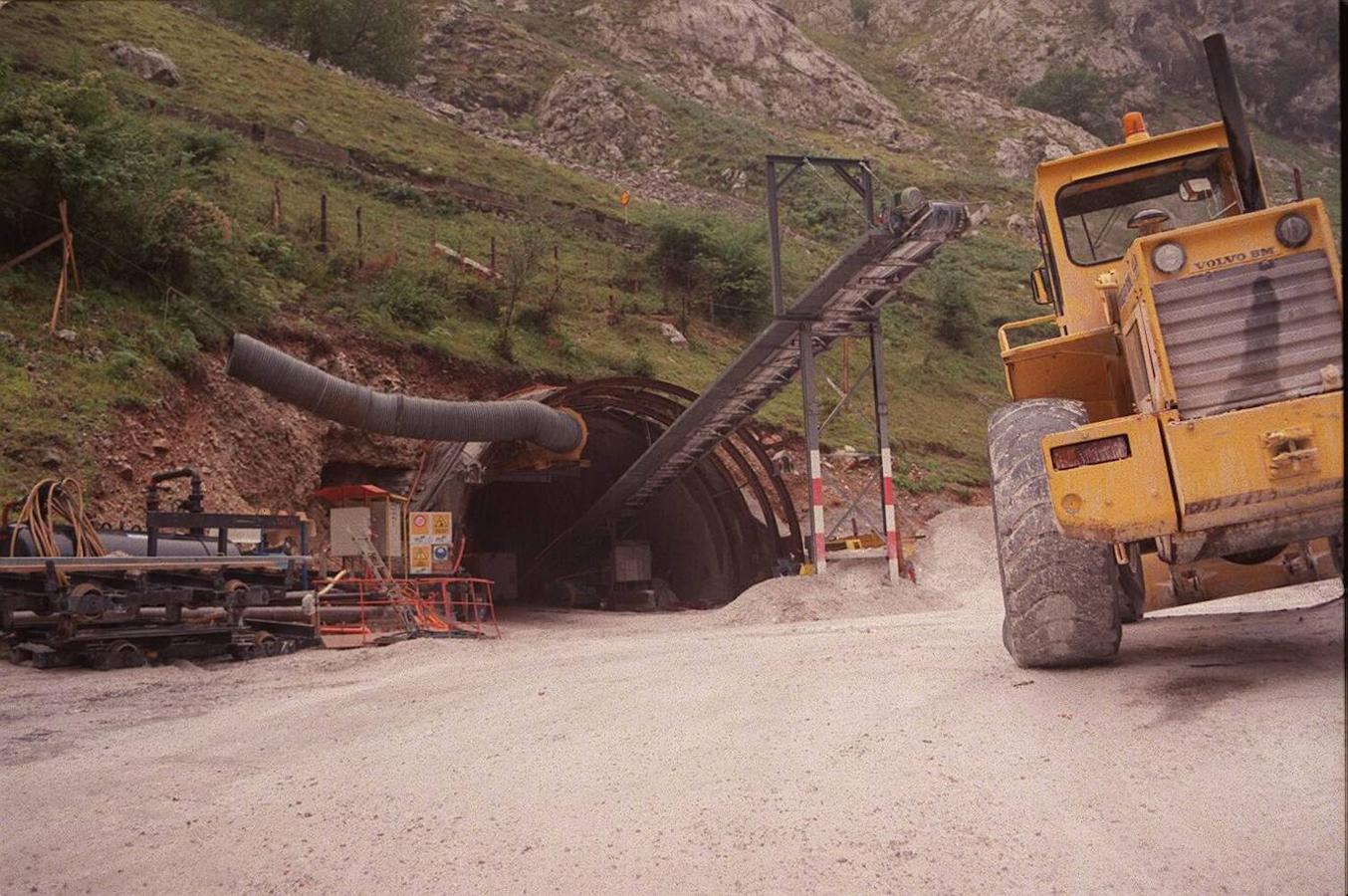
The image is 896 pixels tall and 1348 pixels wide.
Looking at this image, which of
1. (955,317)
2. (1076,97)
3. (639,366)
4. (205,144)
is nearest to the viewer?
(205,144)

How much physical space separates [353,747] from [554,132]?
63480 mm

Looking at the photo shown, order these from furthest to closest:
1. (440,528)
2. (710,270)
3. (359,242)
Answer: (710,270), (359,242), (440,528)

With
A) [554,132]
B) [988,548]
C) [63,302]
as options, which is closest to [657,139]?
[554,132]

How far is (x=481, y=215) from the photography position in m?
38.2

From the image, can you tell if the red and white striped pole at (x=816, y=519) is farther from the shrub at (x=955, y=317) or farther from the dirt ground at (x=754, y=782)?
the shrub at (x=955, y=317)

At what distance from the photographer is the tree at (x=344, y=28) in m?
61.7

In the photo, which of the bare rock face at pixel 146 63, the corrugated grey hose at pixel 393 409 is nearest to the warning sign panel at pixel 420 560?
the corrugated grey hose at pixel 393 409

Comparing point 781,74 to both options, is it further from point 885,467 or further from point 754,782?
point 754,782

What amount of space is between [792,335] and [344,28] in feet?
175

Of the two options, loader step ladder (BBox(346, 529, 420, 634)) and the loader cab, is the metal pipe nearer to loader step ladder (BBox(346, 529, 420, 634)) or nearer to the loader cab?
the loader cab

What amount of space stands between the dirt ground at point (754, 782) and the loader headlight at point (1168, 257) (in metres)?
2.25

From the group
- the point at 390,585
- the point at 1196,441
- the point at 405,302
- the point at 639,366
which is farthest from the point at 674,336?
the point at 1196,441

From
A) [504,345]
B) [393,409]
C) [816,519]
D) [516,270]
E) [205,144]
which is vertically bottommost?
[816,519]

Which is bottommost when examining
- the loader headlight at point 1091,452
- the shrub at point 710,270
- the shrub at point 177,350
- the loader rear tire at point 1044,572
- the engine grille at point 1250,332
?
the loader rear tire at point 1044,572
